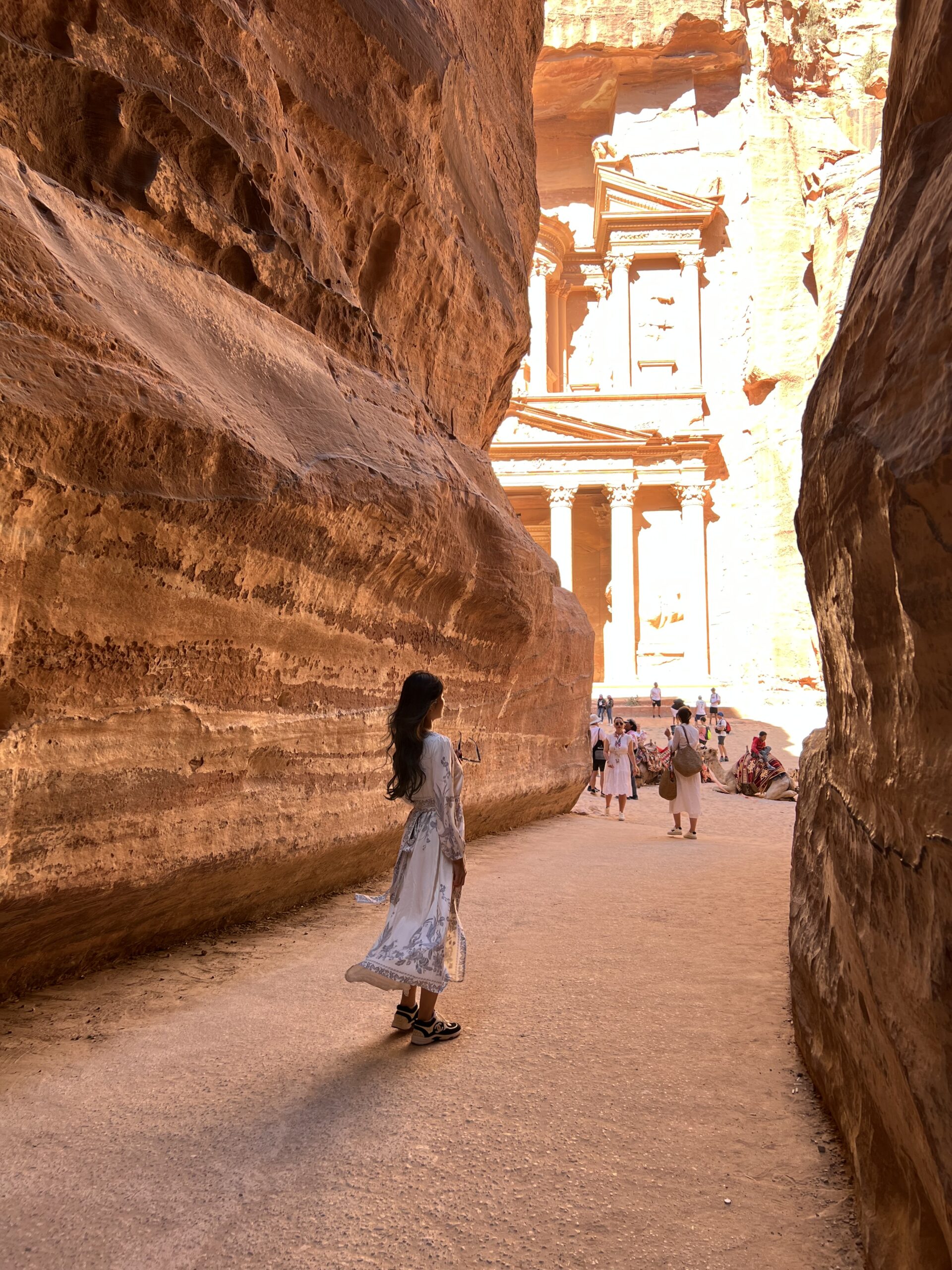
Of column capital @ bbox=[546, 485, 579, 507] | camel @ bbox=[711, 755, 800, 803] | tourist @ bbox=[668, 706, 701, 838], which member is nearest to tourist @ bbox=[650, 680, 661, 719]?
column capital @ bbox=[546, 485, 579, 507]

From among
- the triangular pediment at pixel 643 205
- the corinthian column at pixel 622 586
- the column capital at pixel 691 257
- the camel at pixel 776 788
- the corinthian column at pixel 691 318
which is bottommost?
the camel at pixel 776 788

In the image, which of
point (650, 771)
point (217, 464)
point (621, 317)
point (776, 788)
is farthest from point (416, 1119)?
point (621, 317)

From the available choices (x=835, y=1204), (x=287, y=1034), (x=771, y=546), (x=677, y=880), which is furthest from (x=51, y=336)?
(x=771, y=546)

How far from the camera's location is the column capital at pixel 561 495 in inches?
1407

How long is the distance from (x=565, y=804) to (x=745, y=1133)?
8.21m

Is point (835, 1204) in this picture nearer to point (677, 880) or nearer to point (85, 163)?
point (677, 880)

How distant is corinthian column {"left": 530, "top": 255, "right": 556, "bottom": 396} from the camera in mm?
41438

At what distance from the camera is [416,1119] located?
270 centimetres

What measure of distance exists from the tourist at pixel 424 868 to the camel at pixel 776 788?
1095cm

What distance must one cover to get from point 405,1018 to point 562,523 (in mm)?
32828

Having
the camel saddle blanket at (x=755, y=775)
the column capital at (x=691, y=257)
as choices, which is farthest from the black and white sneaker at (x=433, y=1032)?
the column capital at (x=691, y=257)

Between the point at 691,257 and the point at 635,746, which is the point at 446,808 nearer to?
the point at 635,746

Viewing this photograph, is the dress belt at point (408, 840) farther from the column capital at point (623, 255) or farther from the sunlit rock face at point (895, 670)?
the column capital at point (623, 255)

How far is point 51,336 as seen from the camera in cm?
308
